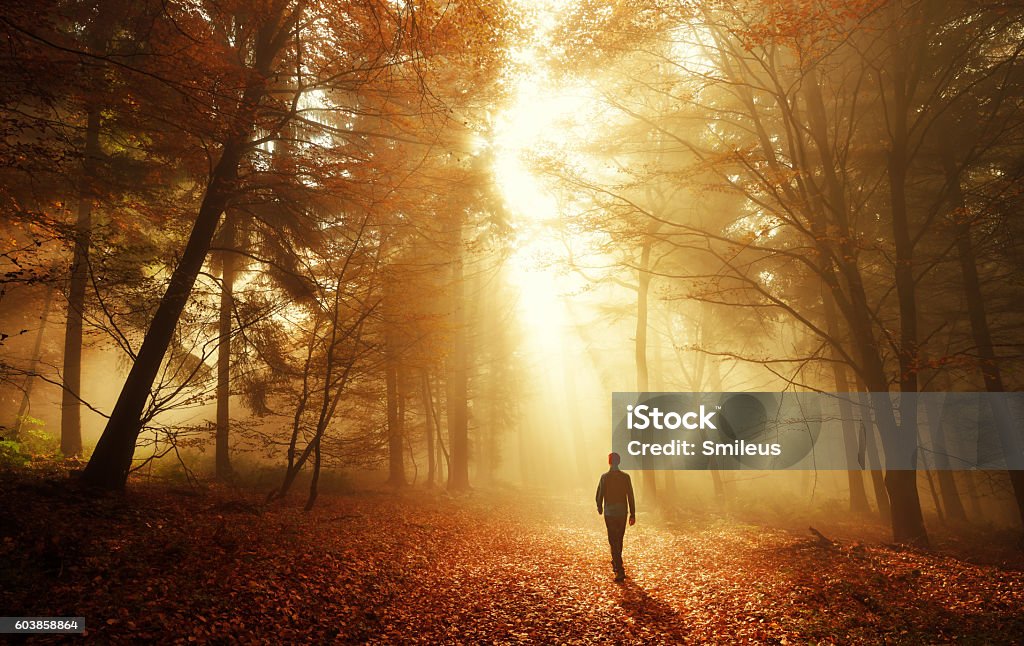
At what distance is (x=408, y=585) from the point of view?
7047mm

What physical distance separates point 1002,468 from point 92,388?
55640 millimetres

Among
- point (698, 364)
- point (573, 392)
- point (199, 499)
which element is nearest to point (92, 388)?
point (573, 392)

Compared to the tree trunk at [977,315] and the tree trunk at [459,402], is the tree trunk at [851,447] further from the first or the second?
the tree trunk at [459,402]

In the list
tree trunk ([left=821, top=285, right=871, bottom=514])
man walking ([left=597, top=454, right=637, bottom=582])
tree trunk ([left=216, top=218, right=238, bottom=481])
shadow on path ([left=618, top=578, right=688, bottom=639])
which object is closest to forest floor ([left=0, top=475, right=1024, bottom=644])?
shadow on path ([left=618, top=578, right=688, bottom=639])

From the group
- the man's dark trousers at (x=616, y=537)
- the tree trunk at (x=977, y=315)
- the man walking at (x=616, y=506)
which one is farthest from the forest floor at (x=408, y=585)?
the tree trunk at (x=977, y=315)

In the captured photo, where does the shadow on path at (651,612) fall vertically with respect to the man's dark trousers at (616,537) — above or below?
below

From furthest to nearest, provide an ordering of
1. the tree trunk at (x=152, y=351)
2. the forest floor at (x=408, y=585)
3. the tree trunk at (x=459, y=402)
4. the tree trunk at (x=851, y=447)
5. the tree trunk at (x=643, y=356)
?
1. the tree trunk at (x=459, y=402)
2. the tree trunk at (x=643, y=356)
3. the tree trunk at (x=851, y=447)
4. the tree trunk at (x=152, y=351)
5. the forest floor at (x=408, y=585)

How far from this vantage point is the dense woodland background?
25.2 ft

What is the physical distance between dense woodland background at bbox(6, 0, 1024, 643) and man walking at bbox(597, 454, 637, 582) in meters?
0.84

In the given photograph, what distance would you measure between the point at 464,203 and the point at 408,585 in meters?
8.12

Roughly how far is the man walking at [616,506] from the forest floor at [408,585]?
43 centimetres

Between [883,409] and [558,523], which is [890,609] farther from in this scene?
[558,523]

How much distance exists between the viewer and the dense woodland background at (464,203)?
7.68 metres

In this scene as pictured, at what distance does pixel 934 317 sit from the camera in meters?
16.3
